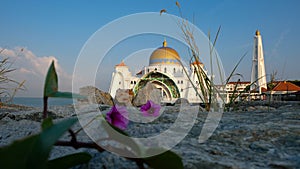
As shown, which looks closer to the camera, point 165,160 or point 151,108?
point 165,160

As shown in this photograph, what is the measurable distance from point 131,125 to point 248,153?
0.42 metres

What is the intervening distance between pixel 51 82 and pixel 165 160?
0.61 feet

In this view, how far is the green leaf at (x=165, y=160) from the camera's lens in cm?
31

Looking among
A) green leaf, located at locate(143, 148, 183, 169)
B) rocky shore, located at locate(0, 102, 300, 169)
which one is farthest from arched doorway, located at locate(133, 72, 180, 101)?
green leaf, located at locate(143, 148, 183, 169)

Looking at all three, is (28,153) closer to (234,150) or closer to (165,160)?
(165,160)

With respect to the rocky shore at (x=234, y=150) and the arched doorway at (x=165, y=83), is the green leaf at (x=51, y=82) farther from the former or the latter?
the arched doorway at (x=165, y=83)

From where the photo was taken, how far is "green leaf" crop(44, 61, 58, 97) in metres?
0.32

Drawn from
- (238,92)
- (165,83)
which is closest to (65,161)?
(238,92)

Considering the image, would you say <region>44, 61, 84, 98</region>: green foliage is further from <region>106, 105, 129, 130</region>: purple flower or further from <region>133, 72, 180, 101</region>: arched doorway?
<region>133, 72, 180, 101</region>: arched doorway

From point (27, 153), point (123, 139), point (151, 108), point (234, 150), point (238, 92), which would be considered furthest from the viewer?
point (238, 92)

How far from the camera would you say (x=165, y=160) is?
1.01ft

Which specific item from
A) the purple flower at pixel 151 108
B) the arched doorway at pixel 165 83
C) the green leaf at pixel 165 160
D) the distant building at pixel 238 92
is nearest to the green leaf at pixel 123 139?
the green leaf at pixel 165 160

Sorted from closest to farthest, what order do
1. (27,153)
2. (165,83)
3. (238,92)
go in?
(27,153)
(238,92)
(165,83)

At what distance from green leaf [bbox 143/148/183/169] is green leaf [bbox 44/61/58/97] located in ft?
0.51
